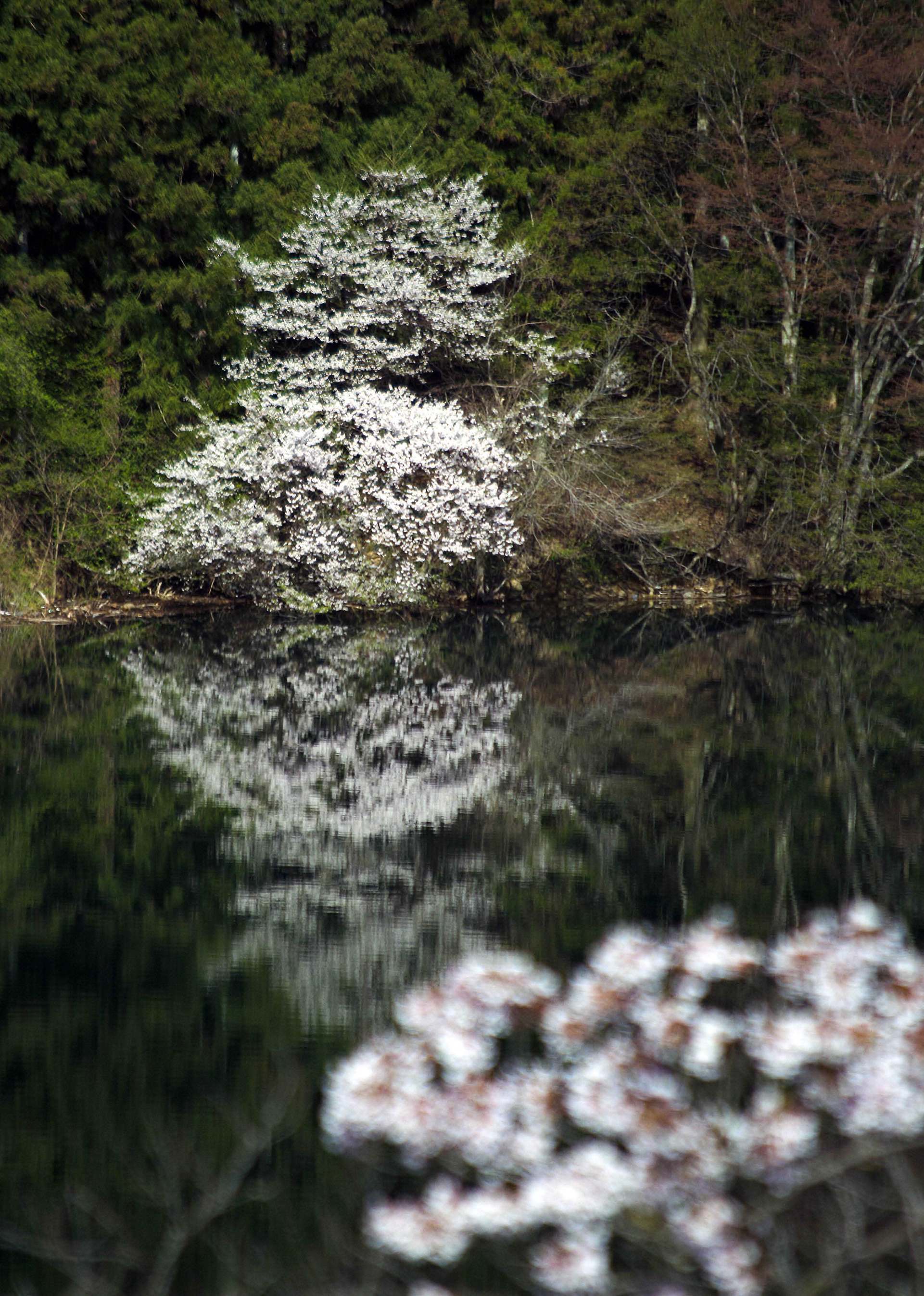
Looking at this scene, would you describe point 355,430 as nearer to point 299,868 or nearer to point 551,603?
point 551,603

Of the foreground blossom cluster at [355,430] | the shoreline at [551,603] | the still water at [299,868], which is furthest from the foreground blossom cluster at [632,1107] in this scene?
the shoreline at [551,603]

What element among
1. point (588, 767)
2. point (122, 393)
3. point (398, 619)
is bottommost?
point (588, 767)

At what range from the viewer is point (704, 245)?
18703 mm

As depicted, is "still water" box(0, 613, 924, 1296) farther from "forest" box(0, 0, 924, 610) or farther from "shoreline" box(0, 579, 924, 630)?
"forest" box(0, 0, 924, 610)

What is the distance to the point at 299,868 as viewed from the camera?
5.06m

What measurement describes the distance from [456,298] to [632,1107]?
15.1 metres

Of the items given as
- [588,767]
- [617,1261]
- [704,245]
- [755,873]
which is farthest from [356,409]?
[617,1261]

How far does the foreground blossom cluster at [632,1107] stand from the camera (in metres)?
2.41

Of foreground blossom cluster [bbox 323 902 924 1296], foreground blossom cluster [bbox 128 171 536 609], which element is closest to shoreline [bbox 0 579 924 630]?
foreground blossom cluster [bbox 128 171 536 609]

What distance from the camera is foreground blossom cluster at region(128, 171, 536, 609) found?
15109mm

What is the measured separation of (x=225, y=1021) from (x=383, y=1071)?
24.7 inches

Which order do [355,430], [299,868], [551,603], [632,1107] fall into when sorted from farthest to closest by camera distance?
[551,603], [355,430], [299,868], [632,1107]

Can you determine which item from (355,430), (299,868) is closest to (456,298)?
(355,430)

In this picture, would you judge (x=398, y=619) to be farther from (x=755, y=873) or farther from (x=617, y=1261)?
(x=617, y=1261)
